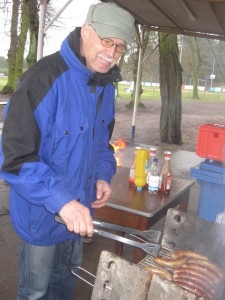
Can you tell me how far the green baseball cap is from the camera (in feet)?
5.52

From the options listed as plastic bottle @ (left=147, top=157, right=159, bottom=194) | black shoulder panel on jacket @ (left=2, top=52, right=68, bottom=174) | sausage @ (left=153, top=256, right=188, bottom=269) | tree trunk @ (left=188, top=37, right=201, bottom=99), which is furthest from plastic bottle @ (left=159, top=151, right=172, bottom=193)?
tree trunk @ (left=188, top=37, right=201, bottom=99)

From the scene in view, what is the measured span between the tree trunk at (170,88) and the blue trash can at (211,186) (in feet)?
22.5

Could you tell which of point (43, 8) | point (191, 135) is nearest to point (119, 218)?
point (43, 8)

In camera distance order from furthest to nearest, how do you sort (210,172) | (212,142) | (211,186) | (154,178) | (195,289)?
(211,186), (210,172), (212,142), (154,178), (195,289)

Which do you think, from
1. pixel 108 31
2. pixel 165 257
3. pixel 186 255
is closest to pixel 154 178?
pixel 165 257

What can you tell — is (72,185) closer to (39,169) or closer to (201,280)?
(39,169)

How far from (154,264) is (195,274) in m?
0.25

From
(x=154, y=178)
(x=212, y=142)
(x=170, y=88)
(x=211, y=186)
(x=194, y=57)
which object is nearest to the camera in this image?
(x=154, y=178)

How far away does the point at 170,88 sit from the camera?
10.4 m

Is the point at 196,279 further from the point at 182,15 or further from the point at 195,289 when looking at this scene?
the point at 182,15

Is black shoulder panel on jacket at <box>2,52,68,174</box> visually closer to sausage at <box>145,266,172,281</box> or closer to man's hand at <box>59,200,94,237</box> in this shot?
man's hand at <box>59,200,94,237</box>

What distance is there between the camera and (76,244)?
7.43 ft

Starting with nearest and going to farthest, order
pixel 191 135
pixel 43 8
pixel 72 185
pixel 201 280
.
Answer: pixel 201 280 → pixel 72 185 → pixel 43 8 → pixel 191 135

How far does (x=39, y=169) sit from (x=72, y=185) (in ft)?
0.92
